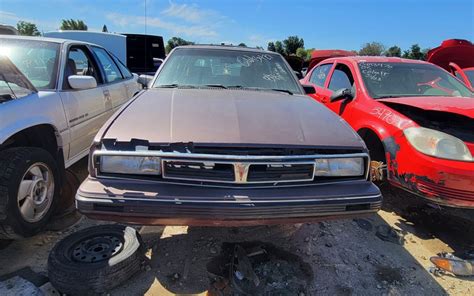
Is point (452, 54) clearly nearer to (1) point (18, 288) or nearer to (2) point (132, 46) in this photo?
(1) point (18, 288)

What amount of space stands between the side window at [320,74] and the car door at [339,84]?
0.94 ft

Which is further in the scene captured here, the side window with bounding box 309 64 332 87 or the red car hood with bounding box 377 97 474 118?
the side window with bounding box 309 64 332 87

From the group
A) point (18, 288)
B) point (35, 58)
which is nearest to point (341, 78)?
point (35, 58)

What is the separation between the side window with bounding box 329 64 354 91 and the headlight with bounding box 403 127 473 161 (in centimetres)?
164

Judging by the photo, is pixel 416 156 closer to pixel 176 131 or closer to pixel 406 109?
pixel 406 109

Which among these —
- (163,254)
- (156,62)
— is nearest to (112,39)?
(156,62)

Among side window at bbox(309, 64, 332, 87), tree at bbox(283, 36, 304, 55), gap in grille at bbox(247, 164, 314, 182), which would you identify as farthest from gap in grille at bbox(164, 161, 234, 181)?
tree at bbox(283, 36, 304, 55)

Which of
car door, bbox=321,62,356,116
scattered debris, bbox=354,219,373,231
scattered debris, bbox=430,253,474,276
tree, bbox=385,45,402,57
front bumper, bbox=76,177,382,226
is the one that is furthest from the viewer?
tree, bbox=385,45,402,57

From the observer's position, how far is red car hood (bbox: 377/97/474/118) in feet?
10.4

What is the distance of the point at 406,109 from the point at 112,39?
8.93 m

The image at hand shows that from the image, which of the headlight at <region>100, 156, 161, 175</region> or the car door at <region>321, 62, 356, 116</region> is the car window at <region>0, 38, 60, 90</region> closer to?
the headlight at <region>100, 156, 161, 175</region>

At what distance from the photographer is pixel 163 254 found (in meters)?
2.84

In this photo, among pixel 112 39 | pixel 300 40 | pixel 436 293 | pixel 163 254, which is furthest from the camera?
pixel 300 40

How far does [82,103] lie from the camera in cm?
380
